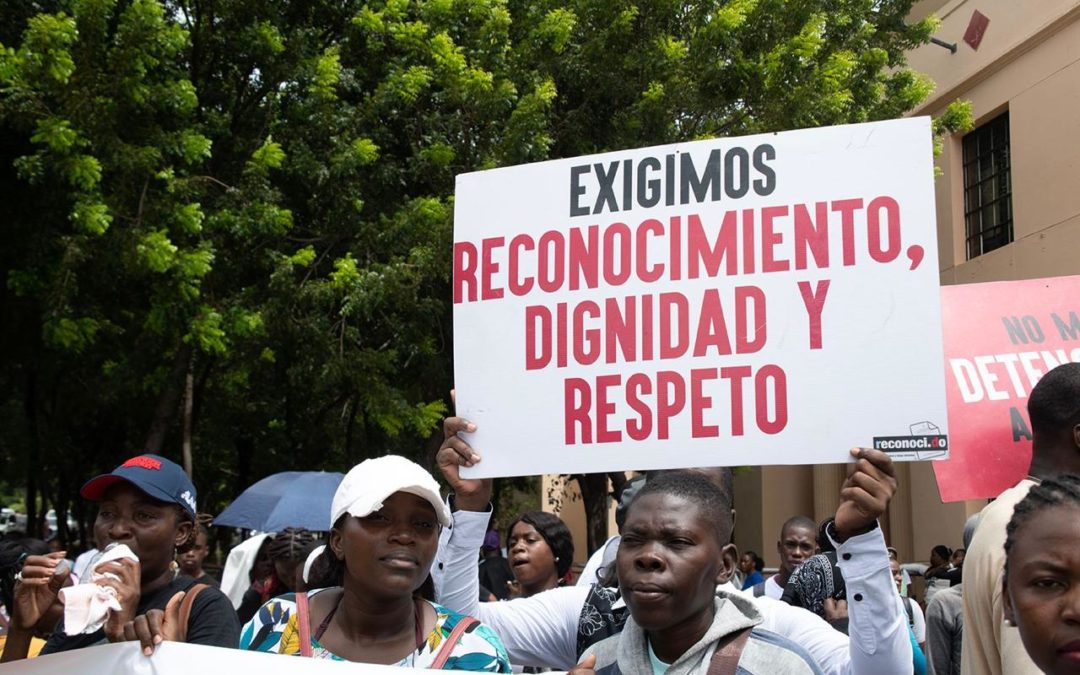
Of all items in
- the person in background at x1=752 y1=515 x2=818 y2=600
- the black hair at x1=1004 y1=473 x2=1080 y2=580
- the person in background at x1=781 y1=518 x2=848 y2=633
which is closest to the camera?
the black hair at x1=1004 y1=473 x2=1080 y2=580

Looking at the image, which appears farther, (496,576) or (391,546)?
(496,576)

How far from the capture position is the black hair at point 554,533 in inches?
232

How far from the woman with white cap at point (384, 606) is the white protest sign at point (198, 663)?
0.47ft

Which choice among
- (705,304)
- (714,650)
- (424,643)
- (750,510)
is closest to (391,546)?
(424,643)

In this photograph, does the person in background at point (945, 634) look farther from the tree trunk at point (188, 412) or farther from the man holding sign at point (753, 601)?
the tree trunk at point (188, 412)

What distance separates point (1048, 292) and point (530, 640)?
2.31m

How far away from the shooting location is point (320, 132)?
1270cm

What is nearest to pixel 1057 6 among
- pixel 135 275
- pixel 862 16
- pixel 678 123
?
pixel 862 16

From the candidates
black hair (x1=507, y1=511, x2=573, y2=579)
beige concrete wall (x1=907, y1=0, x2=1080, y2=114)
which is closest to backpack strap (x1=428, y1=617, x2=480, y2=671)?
black hair (x1=507, y1=511, x2=573, y2=579)

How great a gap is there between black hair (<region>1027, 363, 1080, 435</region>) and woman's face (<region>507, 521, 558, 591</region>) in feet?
9.71

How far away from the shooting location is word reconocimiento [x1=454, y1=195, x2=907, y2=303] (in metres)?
3.27

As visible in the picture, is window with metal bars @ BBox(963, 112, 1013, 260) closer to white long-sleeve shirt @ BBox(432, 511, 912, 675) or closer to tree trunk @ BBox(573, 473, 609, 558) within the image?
tree trunk @ BBox(573, 473, 609, 558)

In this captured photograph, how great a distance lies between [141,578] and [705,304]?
1822mm

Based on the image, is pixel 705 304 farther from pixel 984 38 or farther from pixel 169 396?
pixel 984 38
